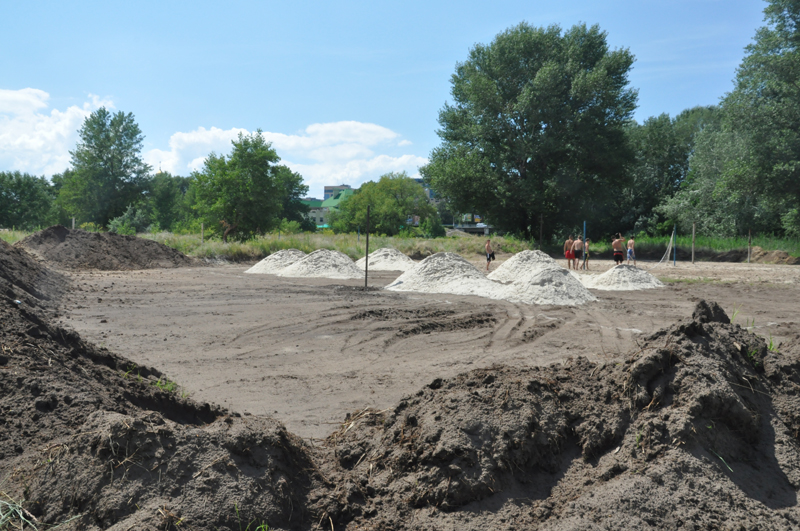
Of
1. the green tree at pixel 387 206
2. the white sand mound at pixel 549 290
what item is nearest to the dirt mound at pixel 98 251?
the white sand mound at pixel 549 290

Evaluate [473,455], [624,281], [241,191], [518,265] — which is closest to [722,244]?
[624,281]

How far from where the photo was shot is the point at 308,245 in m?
31.8

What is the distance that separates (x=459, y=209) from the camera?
133ft

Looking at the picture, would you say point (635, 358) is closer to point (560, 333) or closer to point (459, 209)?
point (560, 333)

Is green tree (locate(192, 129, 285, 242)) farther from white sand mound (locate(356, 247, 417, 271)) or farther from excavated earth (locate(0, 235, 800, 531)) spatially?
excavated earth (locate(0, 235, 800, 531))

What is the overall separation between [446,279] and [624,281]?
6070mm

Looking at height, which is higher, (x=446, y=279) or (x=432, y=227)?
(x=432, y=227)

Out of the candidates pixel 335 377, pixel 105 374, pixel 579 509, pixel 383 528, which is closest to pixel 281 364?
pixel 335 377

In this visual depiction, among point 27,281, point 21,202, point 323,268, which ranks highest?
point 21,202

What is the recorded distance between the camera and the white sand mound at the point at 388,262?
2631 centimetres

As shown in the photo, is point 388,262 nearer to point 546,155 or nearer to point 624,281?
point 624,281

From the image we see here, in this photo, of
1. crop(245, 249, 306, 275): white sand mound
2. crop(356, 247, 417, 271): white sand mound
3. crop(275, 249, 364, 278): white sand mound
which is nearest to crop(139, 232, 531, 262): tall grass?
crop(356, 247, 417, 271): white sand mound

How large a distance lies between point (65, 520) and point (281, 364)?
15.7 feet

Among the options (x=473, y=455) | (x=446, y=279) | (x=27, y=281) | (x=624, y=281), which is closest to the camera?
(x=473, y=455)
